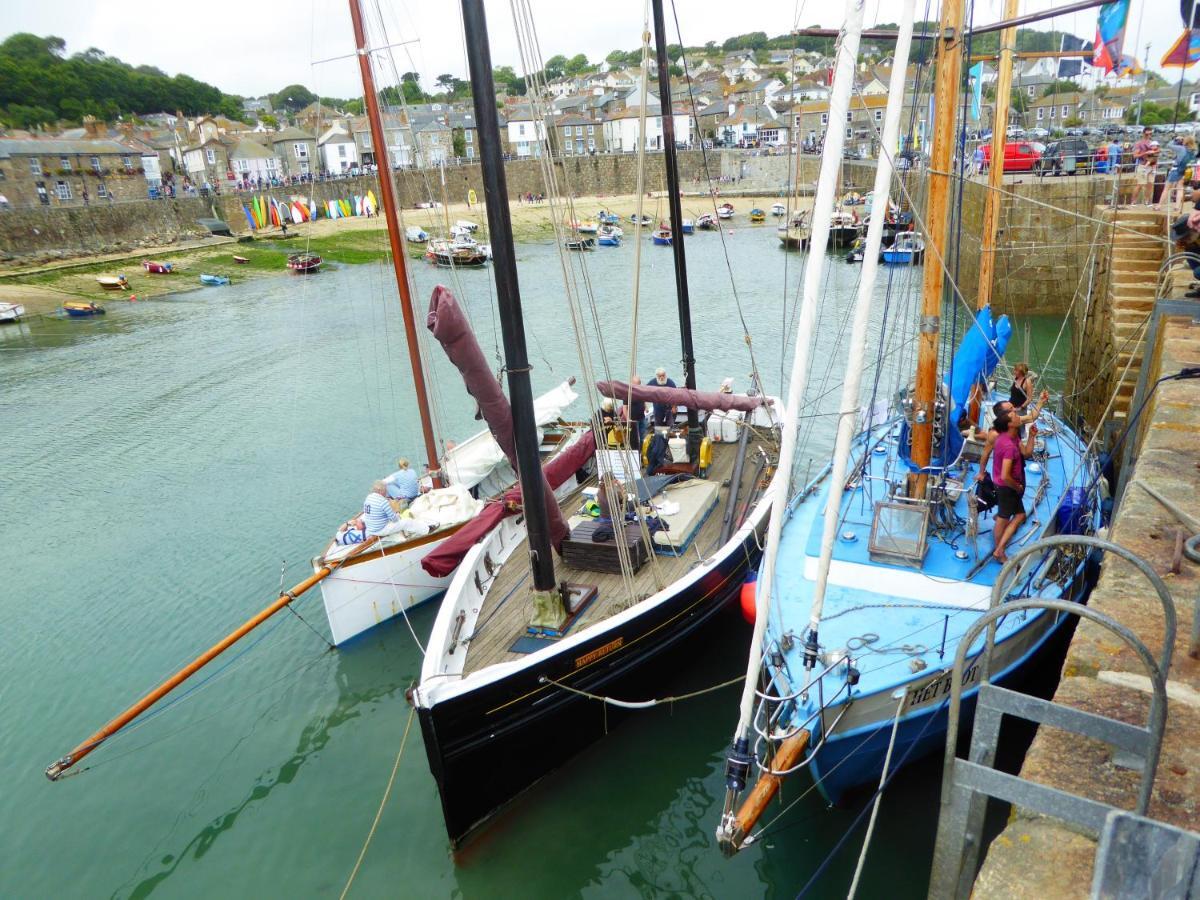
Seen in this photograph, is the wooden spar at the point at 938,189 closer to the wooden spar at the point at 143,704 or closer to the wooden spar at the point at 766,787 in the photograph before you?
the wooden spar at the point at 766,787

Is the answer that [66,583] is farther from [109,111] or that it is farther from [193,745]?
[109,111]

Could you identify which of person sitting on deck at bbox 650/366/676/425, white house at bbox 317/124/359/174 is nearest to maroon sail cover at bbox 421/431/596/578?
person sitting on deck at bbox 650/366/676/425

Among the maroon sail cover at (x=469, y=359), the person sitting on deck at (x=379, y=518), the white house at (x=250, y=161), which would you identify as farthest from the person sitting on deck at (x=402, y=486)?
the white house at (x=250, y=161)

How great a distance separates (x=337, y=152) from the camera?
328ft

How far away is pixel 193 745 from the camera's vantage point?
1032cm

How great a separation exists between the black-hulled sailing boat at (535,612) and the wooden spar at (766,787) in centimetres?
242

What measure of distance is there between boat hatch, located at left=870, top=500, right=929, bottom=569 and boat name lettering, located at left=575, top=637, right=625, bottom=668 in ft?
10.3

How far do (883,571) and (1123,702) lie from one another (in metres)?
4.90

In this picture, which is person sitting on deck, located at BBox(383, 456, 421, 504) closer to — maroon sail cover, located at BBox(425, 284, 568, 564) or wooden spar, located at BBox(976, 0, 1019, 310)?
maroon sail cover, located at BBox(425, 284, 568, 564)

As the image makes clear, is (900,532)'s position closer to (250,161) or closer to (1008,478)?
(1008,478)

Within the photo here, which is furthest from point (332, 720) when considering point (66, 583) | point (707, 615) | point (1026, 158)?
point (1026, 158)

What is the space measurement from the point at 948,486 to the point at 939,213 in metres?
3.38

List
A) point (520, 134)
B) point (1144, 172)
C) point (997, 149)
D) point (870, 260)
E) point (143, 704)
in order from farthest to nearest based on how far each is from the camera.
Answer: point (520, 134) < point (1144, 172) < point (997, 149) < point (143, 704) < point (870, 260)

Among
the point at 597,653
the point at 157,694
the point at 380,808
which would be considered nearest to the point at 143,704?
the point at 157,694
